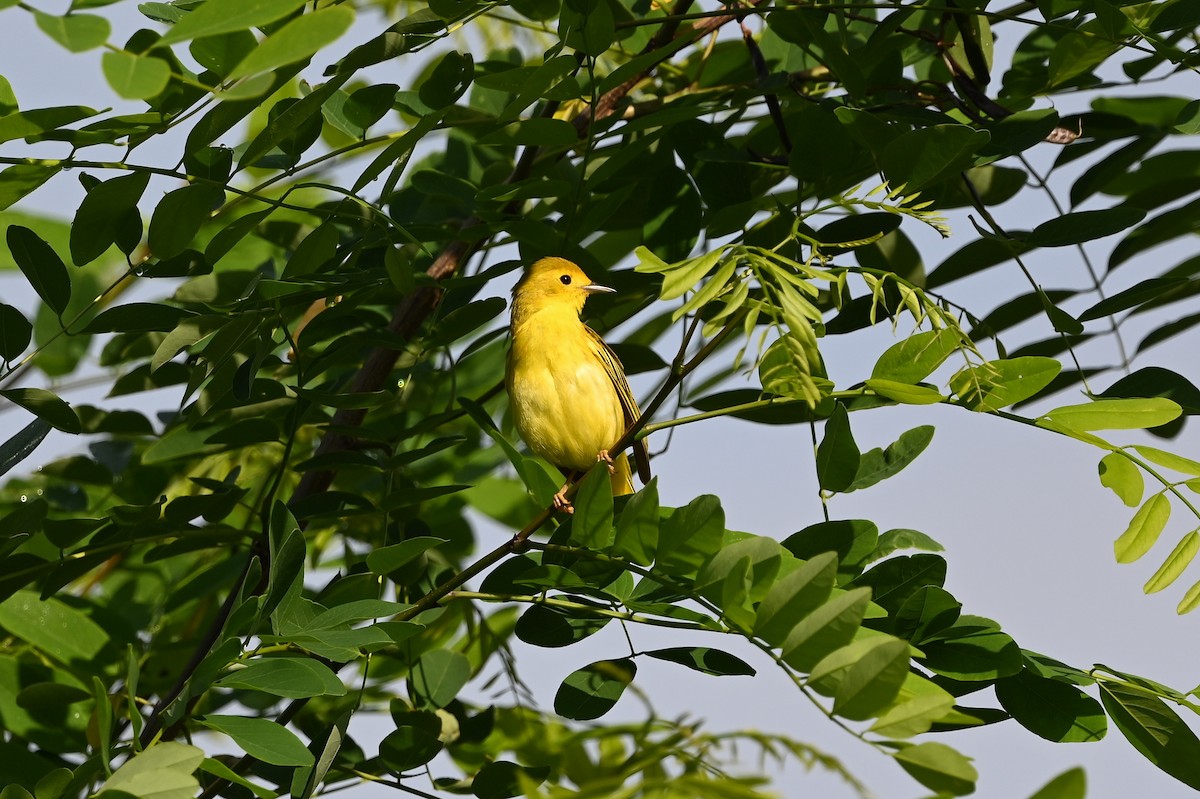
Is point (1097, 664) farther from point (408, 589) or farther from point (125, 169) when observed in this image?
point (125, 169)

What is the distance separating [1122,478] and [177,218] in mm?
Result: 1761

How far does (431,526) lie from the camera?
3475 mm

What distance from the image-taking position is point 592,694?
237 centimetres

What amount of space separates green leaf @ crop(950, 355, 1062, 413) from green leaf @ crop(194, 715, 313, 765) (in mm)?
1201

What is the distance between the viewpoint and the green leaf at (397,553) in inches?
86.3

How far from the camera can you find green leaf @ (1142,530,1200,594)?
208 centimetres

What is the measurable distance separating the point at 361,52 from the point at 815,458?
108 cm

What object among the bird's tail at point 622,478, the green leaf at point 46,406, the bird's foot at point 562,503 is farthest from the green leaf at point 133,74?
the bird's tail at point 622,478

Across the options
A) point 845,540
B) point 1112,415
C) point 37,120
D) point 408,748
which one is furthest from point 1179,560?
point 37,120

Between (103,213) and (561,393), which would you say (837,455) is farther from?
(561,393)

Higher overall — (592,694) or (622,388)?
(622,388)

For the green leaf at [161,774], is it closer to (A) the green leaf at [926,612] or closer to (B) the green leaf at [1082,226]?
(A) the green leaf at [926,612]

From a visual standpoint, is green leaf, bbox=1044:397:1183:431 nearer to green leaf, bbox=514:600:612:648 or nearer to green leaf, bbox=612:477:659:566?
green leaf, bbox=612:477:659:566

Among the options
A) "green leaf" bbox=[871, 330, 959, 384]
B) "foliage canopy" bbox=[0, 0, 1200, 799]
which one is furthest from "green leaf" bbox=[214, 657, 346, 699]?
"green leaf" bbox=[871, 330, 959, 384]
